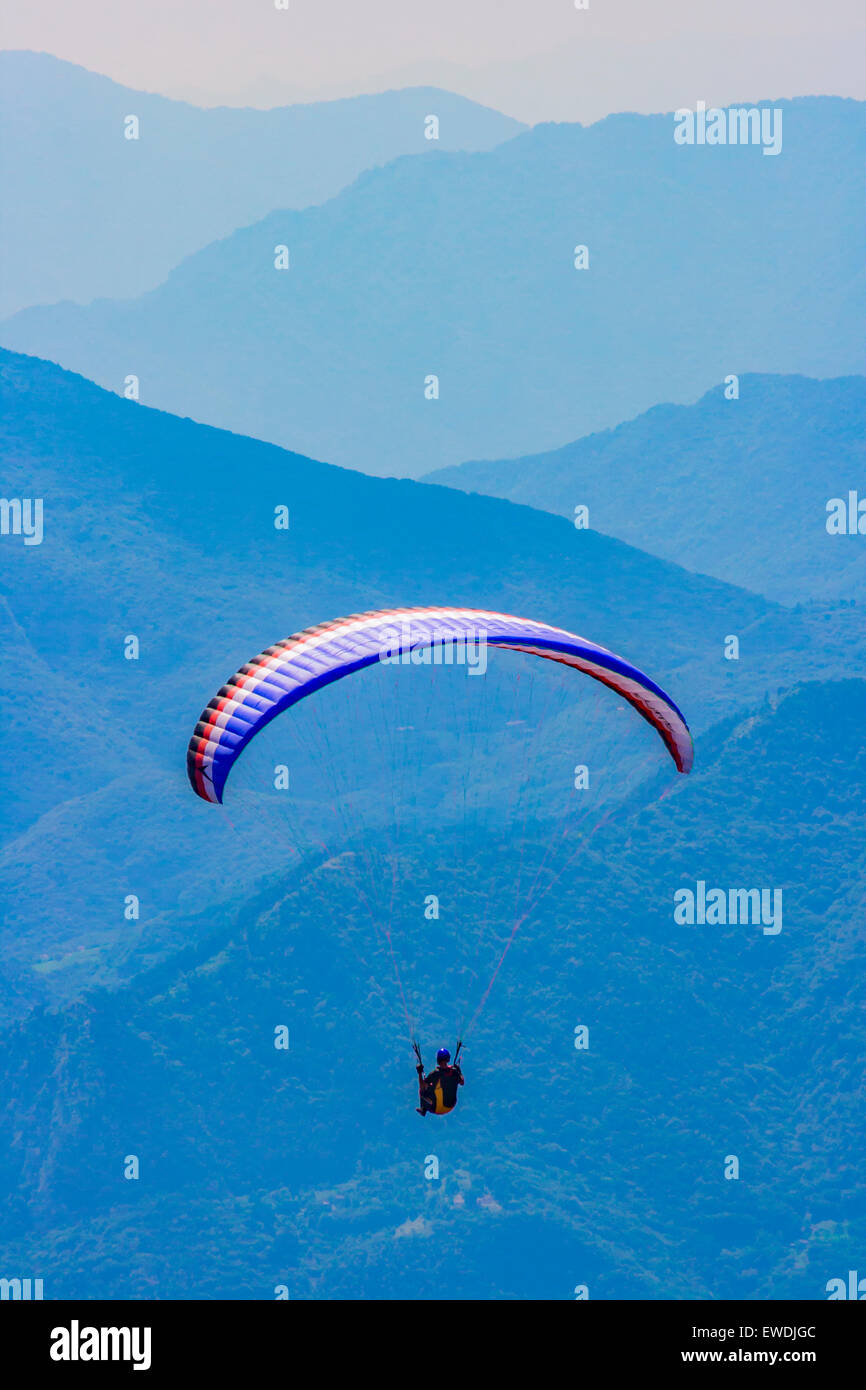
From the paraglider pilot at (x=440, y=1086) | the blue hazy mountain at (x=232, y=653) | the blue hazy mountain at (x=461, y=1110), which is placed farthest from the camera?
the blue hazy mountain at (x=232, y=653)

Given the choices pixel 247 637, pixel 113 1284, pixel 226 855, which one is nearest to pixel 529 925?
pixel 113 1284

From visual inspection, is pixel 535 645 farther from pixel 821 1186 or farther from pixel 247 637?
pixel 247 637


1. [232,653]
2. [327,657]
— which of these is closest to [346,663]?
[327,657]

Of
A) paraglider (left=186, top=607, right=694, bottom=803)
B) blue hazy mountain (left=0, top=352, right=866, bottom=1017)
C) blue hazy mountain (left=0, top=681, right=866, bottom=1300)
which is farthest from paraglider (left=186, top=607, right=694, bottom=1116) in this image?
blue hazy mountain (left=0, top=352, right=866, bottom=1017)

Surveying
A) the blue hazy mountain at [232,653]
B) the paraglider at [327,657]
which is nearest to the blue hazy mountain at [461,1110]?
the blue hazy mountain at [232,653]

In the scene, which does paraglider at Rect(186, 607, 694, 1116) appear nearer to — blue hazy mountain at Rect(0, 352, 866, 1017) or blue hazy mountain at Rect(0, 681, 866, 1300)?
blue hazy mountain at Rect(0, 681, 866, 1300)

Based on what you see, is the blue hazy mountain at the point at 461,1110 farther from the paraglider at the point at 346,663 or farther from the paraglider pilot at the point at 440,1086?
the paraglider at the point at 346,663
